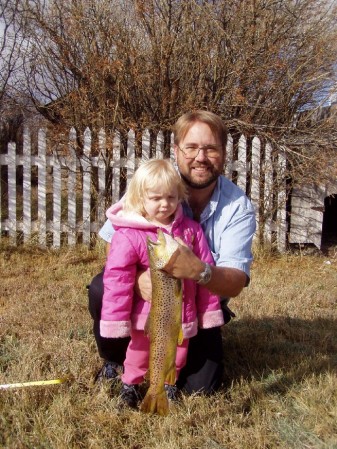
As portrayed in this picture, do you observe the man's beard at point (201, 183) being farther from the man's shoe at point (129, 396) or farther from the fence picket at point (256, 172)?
the fence picket at point (256, 172)

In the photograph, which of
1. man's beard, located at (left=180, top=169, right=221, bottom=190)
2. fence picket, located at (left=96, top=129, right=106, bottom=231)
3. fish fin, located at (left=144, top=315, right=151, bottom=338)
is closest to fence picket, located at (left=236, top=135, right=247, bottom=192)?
fence picket, located at (left=96, top=129, right=106, bottom=231)

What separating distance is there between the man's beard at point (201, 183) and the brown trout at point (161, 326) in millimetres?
781

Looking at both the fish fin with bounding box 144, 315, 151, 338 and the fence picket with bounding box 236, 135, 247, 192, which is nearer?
→ the fish fin with bounding box 144, 315, 151, 338

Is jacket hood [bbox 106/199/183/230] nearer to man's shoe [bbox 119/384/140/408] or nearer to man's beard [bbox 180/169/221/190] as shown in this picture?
man's beard [bbox 180/169/221/190]

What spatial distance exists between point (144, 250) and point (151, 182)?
0.39 meters

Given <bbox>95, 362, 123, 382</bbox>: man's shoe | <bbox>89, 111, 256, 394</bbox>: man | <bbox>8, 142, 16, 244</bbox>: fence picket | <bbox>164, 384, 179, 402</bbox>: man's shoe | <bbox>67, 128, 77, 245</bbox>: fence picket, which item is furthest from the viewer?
<bbox>67, 128, 77, 245</bbox>: fence picket

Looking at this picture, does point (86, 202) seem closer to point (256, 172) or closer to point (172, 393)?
point (256, 172)

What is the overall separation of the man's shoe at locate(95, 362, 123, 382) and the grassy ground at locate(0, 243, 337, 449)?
2.5 inches

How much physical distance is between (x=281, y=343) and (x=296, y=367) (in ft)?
1.45

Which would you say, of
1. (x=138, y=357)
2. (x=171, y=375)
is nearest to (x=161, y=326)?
(x=171, y=375)

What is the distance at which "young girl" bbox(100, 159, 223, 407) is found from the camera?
2678 millimetres

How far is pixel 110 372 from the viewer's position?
3135mm

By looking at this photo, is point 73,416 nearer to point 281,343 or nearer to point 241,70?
point 281,343

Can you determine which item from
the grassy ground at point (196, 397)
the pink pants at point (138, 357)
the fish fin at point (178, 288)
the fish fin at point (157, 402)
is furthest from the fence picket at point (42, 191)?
the fish fin at point (178, 288)
